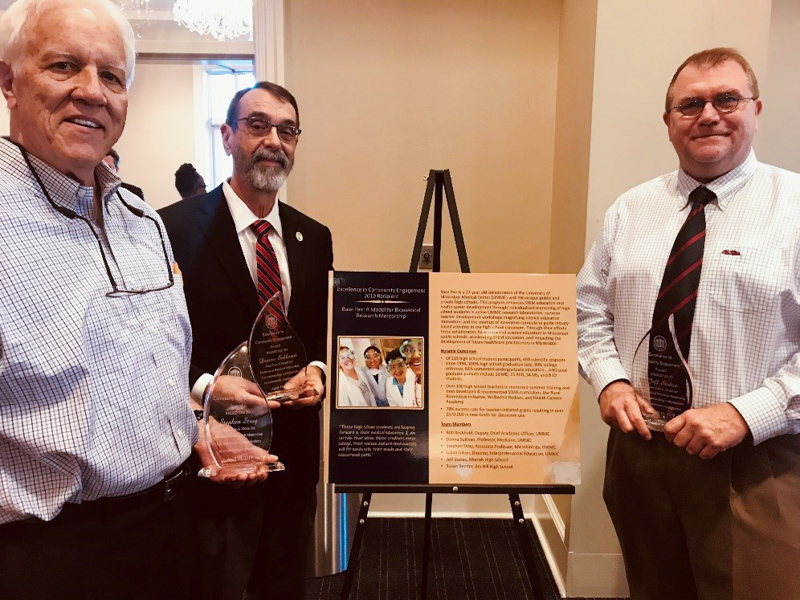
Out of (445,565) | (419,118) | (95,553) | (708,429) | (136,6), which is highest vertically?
(136,6)

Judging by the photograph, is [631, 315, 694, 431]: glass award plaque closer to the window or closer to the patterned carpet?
the patterned carpet

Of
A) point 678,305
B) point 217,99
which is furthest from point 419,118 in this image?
point 217,99

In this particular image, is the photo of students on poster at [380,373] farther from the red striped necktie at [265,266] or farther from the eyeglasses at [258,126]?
the eyeglasses at [258,126]

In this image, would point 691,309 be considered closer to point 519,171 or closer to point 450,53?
point 519,171

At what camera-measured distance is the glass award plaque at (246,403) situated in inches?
48.9

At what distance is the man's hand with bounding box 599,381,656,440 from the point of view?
4.56 feet

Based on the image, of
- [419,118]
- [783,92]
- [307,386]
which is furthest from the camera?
[419,118]

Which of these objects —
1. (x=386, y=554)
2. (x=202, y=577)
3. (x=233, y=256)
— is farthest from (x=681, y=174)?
(x=386, y=554)

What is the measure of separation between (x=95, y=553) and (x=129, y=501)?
10 centimetres

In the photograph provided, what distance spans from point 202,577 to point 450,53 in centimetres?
259

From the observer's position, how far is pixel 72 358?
93cm

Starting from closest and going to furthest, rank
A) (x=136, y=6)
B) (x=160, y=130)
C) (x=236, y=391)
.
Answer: (x=236, y=391) → (x=136, y=6) → (x=160, y=130)

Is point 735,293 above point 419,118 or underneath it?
underneath

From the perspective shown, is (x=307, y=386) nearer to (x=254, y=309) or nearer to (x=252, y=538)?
(x=254, y=309)
